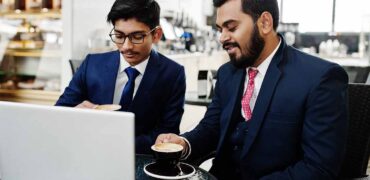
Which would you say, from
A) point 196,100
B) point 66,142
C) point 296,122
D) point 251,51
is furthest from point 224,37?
point 196,100

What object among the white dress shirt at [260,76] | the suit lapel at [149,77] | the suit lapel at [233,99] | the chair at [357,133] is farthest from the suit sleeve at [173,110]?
the chair at [357,133]

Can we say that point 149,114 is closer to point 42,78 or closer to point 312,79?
point 312,79

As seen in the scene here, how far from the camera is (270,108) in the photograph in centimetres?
155

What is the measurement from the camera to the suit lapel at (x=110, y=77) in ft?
6.51

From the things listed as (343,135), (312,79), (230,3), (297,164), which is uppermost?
(230,3)

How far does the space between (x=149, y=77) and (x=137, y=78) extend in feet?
0.21

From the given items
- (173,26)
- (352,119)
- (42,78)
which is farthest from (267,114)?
(173,26)

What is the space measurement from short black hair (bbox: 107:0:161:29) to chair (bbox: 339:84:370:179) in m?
0.92

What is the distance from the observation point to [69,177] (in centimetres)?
103

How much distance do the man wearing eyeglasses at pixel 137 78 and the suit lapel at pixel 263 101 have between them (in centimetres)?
51

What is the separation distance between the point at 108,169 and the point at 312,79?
83 centimetres

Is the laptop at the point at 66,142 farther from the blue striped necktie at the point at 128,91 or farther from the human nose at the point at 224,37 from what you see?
the blue striped necktie at the point at 128,91

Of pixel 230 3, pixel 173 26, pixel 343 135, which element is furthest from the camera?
pixel 173 26

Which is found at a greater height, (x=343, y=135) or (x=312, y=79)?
(x=312, y=79)
